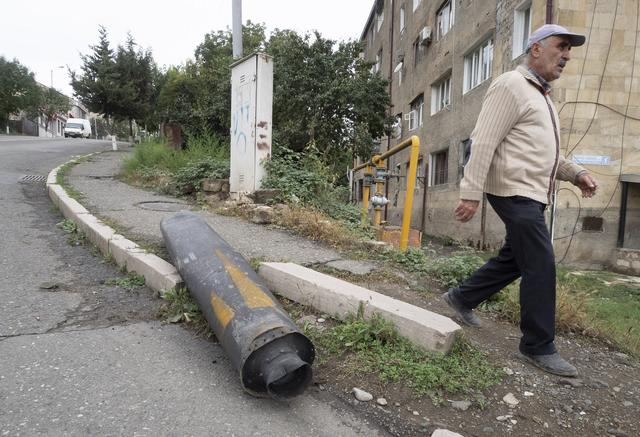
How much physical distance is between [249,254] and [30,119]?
5831 centimetres

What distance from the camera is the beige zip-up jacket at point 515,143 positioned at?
242 cm

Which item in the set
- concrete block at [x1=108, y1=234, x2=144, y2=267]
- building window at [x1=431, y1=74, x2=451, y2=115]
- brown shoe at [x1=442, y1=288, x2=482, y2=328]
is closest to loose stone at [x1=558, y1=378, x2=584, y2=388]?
brown shoe at [x1=442, y1=288, x2=482, y2=328]

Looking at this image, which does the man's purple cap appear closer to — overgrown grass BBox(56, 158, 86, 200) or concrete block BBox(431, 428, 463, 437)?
concrete block BBox(431, 428, 463, 437)

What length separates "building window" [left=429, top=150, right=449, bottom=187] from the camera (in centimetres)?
1526

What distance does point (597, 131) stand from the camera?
952 centimetres

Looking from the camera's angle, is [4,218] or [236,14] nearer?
[4,218]

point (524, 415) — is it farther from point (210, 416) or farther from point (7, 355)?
point (7, 355)

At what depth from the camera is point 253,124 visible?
6.91 metres

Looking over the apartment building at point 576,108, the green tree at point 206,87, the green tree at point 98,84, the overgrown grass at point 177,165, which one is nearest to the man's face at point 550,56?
the apartment building at point 576,108

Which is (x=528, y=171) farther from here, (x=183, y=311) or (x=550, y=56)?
(x=183, y=311)

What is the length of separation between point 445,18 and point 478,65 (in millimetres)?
3645

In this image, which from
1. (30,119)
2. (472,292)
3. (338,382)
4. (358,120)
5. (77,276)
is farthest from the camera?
(30,119)

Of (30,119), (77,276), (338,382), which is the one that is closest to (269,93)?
(77,276)

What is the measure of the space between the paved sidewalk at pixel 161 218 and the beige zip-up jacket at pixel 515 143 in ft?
6.77
